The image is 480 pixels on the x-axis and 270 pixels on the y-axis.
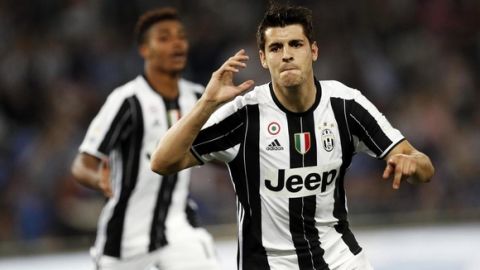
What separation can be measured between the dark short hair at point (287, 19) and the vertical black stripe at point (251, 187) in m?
0.38

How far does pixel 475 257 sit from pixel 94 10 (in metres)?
6.44

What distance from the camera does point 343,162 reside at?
17.1ft

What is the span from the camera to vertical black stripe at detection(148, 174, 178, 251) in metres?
6.86

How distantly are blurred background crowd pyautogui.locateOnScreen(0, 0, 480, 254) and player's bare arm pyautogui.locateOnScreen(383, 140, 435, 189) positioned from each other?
5.41 metres

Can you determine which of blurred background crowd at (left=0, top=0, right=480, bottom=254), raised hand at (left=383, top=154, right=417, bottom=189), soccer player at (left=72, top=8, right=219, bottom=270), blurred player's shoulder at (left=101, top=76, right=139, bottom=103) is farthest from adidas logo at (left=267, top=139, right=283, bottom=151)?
blurred background crowd at (left=0, top=0, right=480, bottom=254)

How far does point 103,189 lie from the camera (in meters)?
6.41

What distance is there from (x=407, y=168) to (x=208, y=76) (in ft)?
27.1

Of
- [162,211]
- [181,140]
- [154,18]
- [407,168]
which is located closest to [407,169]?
[407,168]

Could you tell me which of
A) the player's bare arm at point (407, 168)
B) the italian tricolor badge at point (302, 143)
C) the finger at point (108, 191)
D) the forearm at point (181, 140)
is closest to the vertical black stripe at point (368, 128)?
the player's bare arm at point (407, 168)

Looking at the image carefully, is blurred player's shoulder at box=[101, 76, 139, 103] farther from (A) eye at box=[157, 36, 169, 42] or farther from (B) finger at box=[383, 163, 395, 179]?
(B) finger at box=[383, 163, 395, 179]

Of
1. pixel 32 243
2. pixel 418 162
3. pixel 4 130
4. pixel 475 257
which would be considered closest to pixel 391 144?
pixel 418 162

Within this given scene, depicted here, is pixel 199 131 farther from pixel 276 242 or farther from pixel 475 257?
pixel 475 257

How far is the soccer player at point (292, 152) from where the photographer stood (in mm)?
5133

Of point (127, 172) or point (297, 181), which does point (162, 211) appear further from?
point (297, 181)
